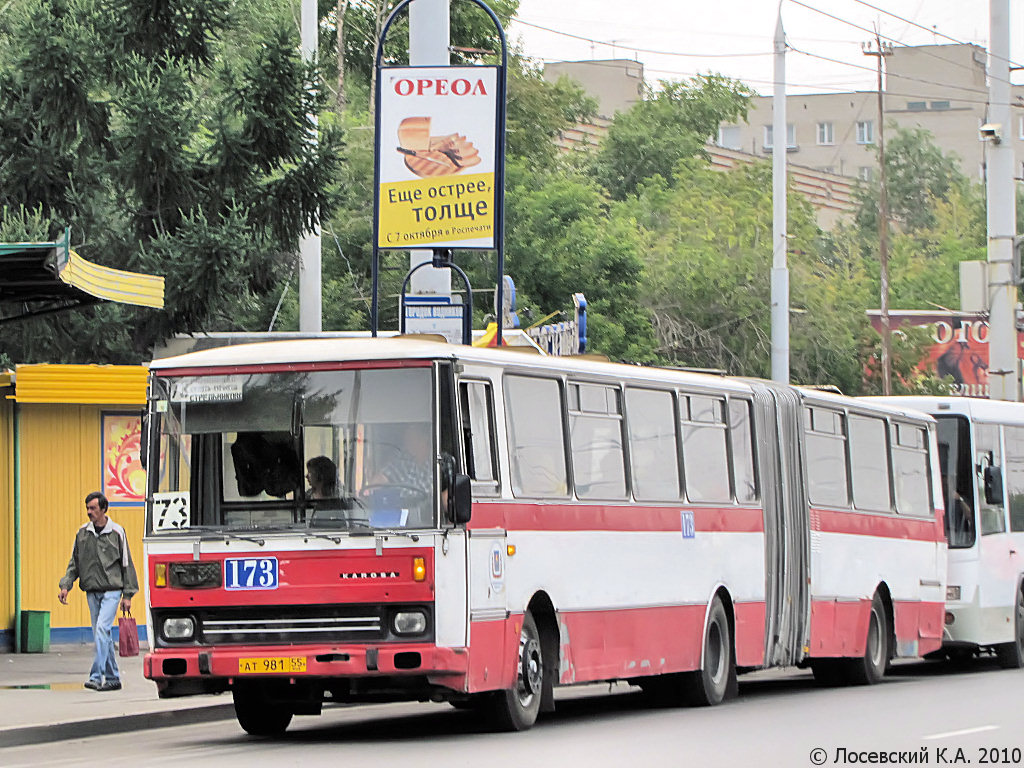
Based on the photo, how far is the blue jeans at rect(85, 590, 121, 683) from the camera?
677 inches

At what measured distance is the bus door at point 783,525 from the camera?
19.0 metres

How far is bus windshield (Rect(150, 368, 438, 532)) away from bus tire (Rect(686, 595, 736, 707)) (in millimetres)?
4911

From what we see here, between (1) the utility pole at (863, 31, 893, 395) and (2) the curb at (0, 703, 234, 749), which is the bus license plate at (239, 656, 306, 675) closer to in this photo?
(2) the curb at (0, 703, 234, 749)

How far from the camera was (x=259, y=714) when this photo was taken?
14609mm

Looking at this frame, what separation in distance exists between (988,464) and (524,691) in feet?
36.9

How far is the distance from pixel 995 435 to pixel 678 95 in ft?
161

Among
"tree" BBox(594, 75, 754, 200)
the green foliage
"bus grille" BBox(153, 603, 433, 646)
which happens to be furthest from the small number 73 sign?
the green foliage

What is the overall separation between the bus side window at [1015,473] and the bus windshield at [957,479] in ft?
2.07

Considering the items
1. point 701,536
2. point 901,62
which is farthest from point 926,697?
point 901,62

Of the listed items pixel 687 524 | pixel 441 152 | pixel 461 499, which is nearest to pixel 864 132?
pixel 441 152

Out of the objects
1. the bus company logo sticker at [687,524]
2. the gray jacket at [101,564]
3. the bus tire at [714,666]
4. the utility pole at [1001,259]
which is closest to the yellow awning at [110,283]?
the gray jacket at [101,564]

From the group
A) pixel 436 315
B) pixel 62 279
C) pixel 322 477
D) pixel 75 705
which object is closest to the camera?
pixel 322 477

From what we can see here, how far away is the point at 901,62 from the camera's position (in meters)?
110

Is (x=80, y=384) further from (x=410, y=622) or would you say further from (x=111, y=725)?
(x=410, y=622)
